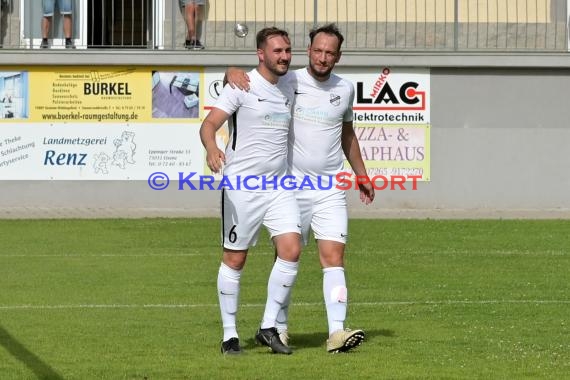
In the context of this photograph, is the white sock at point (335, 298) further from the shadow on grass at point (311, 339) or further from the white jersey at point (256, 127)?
the white jersey at point (256, 127)

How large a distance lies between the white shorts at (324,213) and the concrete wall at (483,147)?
49.7 feet

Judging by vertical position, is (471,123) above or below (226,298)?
above

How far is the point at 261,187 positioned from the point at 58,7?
684 inches

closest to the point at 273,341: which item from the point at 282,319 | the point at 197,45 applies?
the point at 282,319

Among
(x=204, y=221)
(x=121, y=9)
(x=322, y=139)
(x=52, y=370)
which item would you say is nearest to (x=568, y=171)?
(x=204, y=221)

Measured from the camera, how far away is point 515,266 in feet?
52.0

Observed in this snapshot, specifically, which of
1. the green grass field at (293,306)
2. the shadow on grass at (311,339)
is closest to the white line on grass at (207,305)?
the green grass field at (293,306)

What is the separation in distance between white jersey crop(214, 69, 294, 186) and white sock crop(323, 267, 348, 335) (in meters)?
0.78

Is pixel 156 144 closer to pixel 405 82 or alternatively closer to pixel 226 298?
pixel 405 82

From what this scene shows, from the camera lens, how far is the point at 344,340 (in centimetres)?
934

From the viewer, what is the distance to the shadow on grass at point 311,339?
32.7 ft

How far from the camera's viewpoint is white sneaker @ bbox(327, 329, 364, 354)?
30.6ft

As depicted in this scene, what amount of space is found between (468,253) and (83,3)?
11721 millimetres

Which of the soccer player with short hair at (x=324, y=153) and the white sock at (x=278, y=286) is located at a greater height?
the soccer player with short hair at (x=324, y=153)
